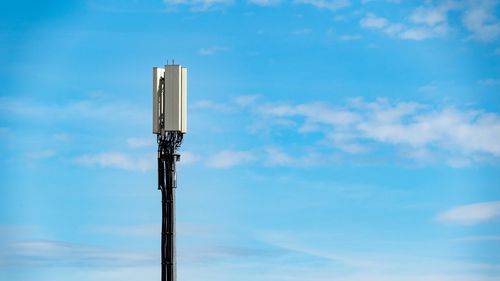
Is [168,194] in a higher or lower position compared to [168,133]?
lower

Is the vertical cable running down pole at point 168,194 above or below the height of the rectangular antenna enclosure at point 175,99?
below

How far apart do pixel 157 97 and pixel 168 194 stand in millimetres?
5723

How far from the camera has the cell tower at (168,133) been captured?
14862cm

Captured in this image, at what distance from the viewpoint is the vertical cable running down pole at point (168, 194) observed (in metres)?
148

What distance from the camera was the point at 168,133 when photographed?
14912 centimetres

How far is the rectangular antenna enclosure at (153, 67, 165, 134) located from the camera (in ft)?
489

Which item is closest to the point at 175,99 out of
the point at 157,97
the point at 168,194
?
the point at 157,97

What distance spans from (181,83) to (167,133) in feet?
Answer: 10.0

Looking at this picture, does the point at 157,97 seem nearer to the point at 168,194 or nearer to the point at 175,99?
the point at 175,99

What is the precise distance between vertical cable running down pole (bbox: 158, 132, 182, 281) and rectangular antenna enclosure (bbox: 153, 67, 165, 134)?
0.72m

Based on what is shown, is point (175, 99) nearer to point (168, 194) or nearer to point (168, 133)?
point (168, 133)

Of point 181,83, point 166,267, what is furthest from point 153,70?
point 166,267

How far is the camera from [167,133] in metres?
149

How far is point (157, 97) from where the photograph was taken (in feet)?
490
